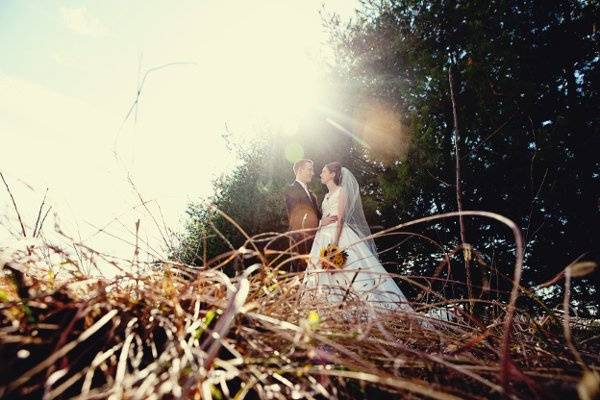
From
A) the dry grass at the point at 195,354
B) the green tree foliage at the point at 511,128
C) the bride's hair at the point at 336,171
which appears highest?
the green tree foliage at the point at 511,128

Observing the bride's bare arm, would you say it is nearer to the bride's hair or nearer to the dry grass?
the bride's hair

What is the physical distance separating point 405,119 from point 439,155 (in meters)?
1.95

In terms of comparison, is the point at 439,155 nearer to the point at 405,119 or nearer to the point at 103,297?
the point at 405,119

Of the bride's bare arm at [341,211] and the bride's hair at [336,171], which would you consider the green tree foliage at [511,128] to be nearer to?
the bride's hair at [336,171]

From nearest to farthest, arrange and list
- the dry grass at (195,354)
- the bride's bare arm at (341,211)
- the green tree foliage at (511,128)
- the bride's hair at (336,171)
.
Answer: the dry grass at (195,354), the bride's bare arm at (341,211), the bride's hair at (336,171), the green tree foliage at (511,128)

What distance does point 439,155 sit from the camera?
7.39 metres

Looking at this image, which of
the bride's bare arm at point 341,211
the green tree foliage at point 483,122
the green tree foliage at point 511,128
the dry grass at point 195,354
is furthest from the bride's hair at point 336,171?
the dry grass at point 195,354

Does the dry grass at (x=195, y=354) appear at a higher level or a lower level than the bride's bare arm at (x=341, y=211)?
lower

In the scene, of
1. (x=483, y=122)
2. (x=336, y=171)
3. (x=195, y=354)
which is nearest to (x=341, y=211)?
(x=336, y=171)

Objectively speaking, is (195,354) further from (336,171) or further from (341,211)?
(336,171)

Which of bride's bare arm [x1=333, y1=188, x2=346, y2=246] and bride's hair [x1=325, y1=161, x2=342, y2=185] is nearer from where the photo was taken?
bride's bare arm [x1=333, y1=188, x2=346, y2=246]

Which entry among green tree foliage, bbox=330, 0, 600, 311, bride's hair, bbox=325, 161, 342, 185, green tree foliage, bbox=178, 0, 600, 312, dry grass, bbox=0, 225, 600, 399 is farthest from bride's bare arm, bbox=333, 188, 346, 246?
dry grass, bbox=0, 225, 600, 399

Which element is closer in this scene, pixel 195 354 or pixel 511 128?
pixel 195 354

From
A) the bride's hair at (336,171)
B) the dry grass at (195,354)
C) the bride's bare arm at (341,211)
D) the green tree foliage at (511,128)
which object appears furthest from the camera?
the green tree foliage at (511,128)
